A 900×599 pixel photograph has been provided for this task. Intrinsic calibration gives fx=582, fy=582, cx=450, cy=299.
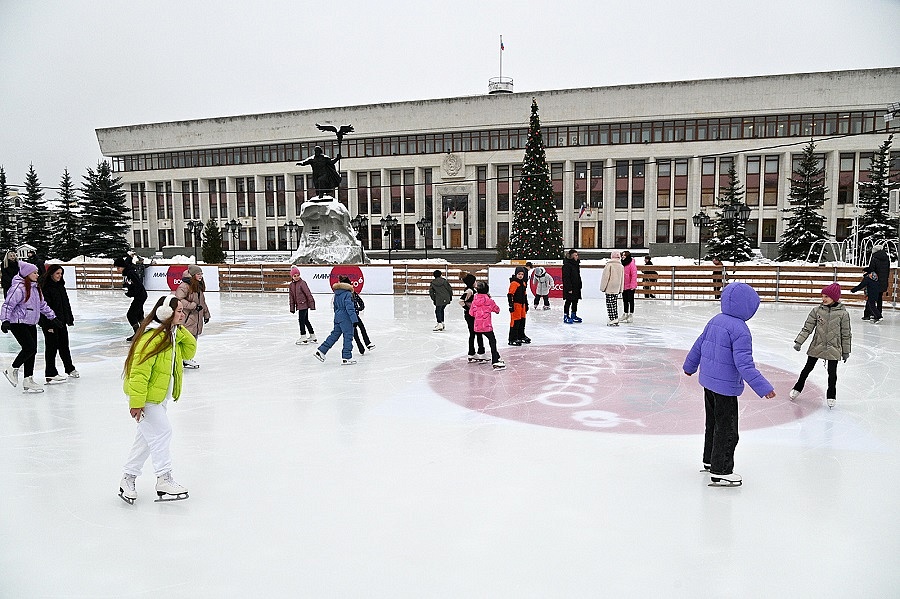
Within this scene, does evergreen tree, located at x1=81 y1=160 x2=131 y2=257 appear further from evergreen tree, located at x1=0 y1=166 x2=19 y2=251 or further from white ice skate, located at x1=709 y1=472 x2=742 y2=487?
white ice skate, located at x1=709 y1=472 x2=742 y2=487

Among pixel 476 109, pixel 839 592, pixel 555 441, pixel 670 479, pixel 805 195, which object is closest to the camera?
pixel 839 592

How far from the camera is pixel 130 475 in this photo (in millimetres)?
4082

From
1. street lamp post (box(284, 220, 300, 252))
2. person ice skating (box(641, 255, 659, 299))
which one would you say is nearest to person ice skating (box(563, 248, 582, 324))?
person ice skating (box(641, 255, 659, 299))

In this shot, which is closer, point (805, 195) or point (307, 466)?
point (307, 466)

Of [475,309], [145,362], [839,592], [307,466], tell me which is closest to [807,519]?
[839,592]

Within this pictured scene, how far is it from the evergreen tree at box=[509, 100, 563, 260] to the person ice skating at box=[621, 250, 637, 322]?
51.4 ft

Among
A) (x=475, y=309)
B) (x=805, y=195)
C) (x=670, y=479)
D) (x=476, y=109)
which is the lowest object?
(x=670, y=479)

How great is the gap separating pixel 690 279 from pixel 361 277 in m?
11.1

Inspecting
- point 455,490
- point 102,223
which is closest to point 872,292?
point 455,490

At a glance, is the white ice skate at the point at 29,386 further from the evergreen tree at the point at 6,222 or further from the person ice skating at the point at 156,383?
the evergreen tree at the point at 6,222

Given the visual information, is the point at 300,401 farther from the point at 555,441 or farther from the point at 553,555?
the point at 553,555

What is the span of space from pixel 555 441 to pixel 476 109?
49.8 metres

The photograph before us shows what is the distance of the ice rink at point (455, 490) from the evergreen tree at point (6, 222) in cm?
4343

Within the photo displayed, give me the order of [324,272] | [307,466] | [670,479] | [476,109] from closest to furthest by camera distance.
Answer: [670,479], [307,466], [324,272], [476,109]
